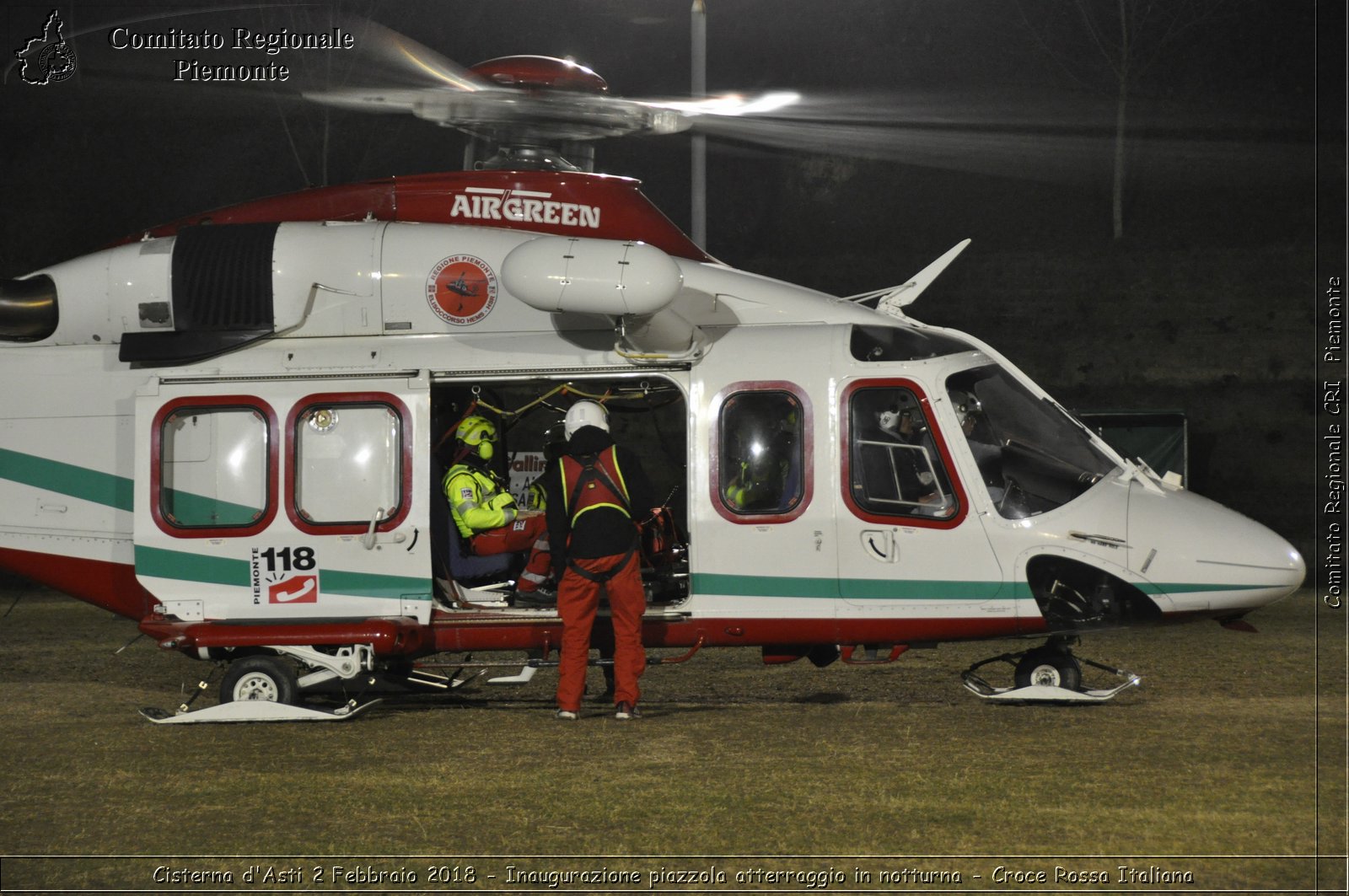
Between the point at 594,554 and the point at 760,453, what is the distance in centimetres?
123

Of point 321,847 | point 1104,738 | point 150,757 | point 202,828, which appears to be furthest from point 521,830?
point 1104,738

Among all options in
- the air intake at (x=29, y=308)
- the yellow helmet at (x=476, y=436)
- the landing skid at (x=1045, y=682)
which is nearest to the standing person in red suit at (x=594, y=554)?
the yellow helmet at (x=476, y=436)

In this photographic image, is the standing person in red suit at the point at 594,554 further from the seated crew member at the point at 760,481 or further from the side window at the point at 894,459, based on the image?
the side window at the point at 894,459

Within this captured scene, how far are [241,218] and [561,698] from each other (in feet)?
13.3

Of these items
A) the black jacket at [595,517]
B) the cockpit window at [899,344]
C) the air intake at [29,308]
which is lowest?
the black jacket at [595,517]

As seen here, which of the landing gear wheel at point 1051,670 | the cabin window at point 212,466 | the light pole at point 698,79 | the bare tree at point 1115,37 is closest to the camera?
the landing gear wheel at point 1051,670

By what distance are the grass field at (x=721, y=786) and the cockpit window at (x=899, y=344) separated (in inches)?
87.2

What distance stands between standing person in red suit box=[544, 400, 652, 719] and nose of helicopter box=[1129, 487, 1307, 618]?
2991 millimetres

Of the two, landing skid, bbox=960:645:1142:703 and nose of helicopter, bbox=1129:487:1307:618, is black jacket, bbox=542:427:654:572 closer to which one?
landing skid, bbox=960:645:1142:703

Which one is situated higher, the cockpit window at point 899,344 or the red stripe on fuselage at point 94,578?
the cockpit window at point 899,344

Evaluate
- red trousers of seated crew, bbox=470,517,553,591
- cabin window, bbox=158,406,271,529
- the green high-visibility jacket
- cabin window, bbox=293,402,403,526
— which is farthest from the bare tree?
cabin window, bbox=158,406,271,529

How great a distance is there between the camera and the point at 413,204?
362 inches

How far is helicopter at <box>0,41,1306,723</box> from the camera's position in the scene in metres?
8.11

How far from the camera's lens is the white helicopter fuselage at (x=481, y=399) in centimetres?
808
